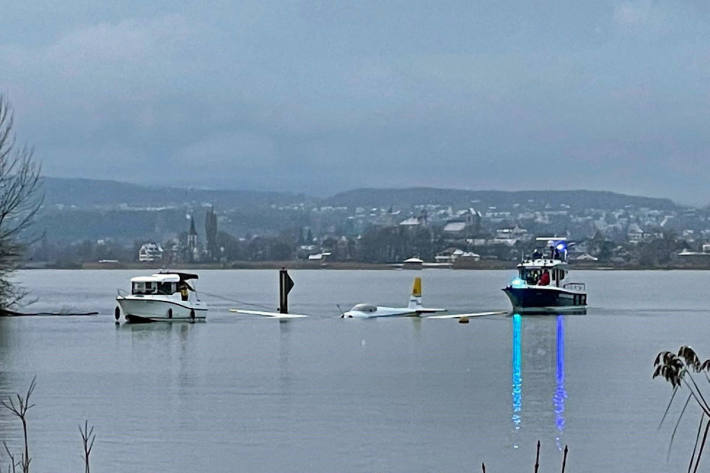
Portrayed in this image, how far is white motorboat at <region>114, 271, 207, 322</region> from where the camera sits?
70438 mm

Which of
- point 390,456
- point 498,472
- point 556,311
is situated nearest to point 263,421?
point 390,456

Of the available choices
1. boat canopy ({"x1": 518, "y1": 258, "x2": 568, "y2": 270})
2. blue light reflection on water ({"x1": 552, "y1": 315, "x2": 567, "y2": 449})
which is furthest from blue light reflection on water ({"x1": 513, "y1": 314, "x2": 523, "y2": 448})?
boat canopy ({"x1": 518, "y1": 258, "x2": 568, "y2": 270})

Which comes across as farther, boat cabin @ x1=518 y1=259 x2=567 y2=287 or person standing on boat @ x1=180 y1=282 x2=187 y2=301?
boat cabin @ x1=518 y1=259 x2=567 y2=287

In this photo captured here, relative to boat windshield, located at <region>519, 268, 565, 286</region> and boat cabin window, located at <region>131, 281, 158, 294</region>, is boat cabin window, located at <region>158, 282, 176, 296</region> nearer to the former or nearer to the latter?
boat cabin window, located at <region>131, 281, 158, 294</region>

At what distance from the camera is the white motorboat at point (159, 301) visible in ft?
231

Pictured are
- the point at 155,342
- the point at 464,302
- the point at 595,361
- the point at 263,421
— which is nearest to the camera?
the point at 263,421

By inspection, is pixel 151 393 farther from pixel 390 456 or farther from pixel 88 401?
pixel 390 456

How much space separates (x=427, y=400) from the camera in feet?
122

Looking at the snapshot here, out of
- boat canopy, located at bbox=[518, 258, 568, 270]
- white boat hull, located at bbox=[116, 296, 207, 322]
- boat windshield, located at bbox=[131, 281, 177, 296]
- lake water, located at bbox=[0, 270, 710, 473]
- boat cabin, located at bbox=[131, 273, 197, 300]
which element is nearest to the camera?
lake water, located at bbox=[0, 270, 710, 473]

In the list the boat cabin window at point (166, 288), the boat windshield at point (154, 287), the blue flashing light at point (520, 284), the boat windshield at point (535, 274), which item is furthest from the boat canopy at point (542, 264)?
the boat windshield at point (154, 287)

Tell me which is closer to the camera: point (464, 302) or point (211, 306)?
point (211, 306)

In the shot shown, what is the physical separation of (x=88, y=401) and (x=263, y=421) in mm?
6757

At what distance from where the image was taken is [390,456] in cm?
2730

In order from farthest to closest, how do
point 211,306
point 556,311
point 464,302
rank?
1. point 464,302
2. point 211,306
3. point 556,311
